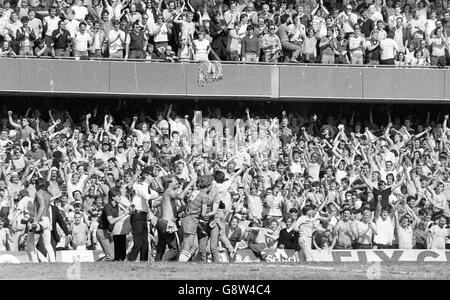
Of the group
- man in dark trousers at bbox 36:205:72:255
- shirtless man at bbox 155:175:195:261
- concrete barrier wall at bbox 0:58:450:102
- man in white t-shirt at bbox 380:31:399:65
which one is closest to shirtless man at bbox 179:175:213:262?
shirtless man at bbox 155:175:195:261

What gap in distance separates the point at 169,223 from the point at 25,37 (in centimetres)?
956

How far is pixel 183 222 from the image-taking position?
23297 millimetres

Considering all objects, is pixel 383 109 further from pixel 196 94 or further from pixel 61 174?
pixel 61 174

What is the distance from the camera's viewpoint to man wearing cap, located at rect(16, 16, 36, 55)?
31.3 metres

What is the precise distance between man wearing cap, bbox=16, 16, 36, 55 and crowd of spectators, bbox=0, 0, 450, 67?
21mm

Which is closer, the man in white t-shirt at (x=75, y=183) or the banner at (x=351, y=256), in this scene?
the banner at (x=351, y=256)

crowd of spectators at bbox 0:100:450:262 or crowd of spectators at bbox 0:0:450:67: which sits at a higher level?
crowd of spectators at bbox 0:0:450:67

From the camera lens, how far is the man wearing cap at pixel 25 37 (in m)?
31.3

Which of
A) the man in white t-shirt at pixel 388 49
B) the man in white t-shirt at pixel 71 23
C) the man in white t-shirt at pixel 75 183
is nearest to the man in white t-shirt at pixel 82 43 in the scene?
the man in white t-shirt at pixel 71 23

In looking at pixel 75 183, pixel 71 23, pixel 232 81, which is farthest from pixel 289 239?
pixel 232 81

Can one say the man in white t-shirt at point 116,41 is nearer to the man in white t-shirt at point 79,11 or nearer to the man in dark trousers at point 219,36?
the man in white t-shirt at point 79,11

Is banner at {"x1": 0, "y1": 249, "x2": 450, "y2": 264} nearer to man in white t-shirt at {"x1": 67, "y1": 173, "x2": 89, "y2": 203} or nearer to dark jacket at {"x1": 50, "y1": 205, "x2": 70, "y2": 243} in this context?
dark jacket at {"x1": 50, "y1": 205, "x2": 70, "y2": 243}

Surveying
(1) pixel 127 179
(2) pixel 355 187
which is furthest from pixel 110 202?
(2) pixel 355 187

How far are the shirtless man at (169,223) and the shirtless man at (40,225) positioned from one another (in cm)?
180
